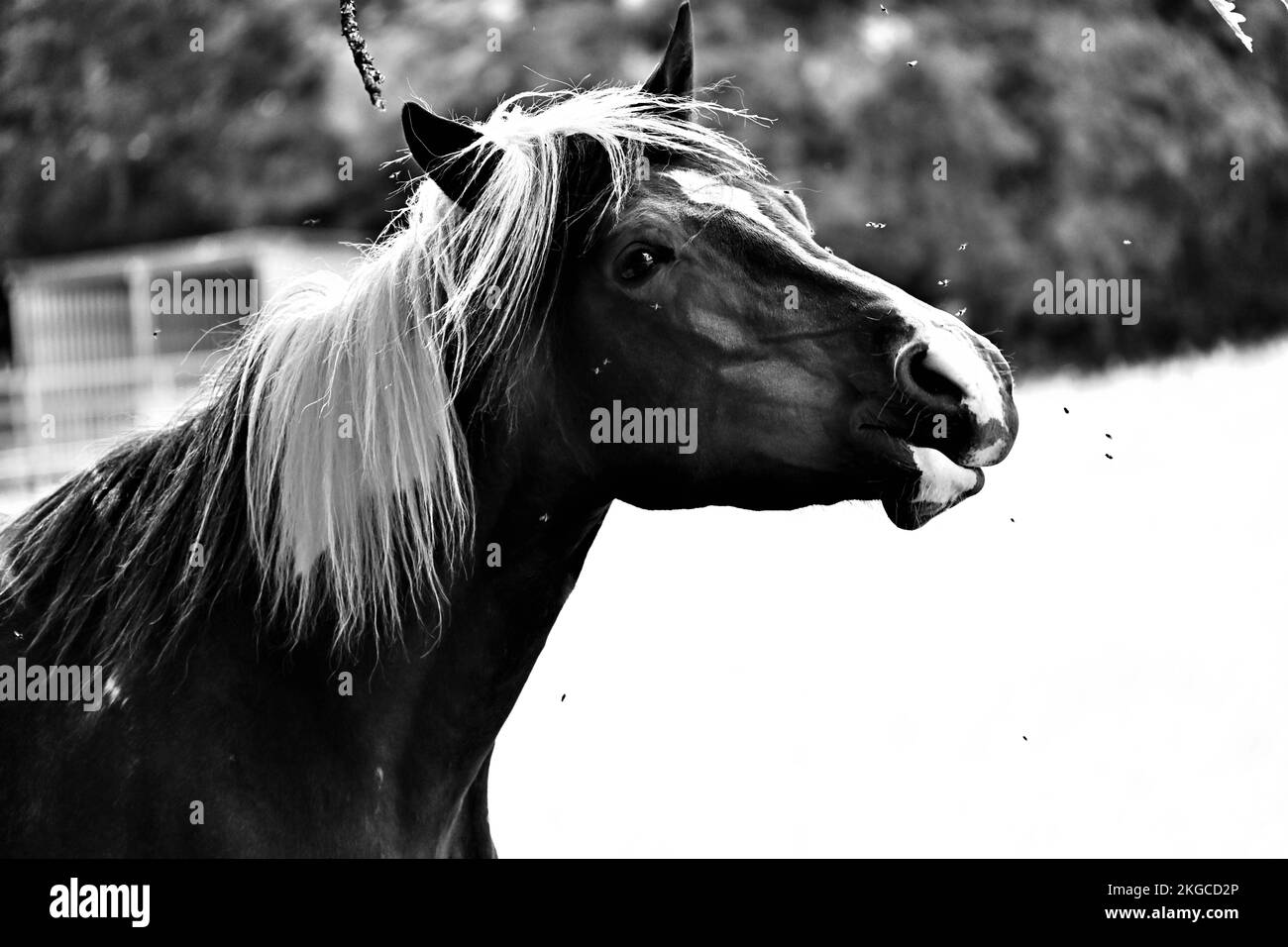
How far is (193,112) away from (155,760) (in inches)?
868

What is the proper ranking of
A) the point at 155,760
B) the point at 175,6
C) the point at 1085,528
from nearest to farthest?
1. the point at 155,760
2. the point at 1085,528
3. the point at 175,6

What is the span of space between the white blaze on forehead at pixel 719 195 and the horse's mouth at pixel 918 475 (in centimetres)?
42

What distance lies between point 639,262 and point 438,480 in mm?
522

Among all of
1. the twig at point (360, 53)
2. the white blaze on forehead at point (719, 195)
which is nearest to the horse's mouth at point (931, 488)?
the white blaze on forehead at point (719, 195)

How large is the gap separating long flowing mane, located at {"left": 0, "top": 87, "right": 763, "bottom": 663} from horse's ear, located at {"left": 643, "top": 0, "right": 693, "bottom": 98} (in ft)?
0.50

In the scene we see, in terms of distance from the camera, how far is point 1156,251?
78.7 ft

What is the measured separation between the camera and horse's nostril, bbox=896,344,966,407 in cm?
189

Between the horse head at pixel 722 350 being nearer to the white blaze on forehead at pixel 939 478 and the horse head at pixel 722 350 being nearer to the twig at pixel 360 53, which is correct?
the white blaze on forehead at pixel 939 478

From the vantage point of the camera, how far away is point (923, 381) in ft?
6.27

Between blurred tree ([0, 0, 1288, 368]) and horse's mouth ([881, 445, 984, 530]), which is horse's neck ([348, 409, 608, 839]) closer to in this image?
horse's mouth ([881, 445, 984, 530])

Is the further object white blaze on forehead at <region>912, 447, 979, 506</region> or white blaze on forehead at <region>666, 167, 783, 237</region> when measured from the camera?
white blaze on forehead at <region>666, 167, 783, 237</region>

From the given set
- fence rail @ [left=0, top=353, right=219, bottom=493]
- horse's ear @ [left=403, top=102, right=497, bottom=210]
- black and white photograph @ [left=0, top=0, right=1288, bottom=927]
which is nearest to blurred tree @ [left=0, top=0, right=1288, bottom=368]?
fence rail @ [left=0, top=353, right=219, bottom=493]
